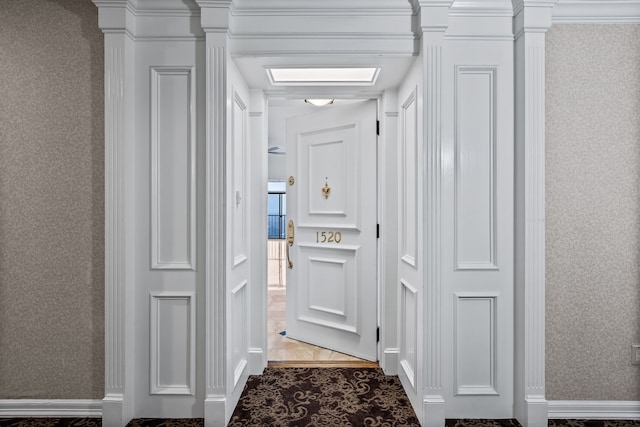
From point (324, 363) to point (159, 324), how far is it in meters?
1.33

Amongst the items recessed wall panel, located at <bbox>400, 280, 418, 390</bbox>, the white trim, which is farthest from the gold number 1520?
the white trim

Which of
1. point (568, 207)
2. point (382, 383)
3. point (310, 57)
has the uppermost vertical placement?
point (310, 57)

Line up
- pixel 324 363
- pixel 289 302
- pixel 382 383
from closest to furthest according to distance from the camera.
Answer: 1. pixel 382 383
2. pixel 324 363
3. pixel 289 302

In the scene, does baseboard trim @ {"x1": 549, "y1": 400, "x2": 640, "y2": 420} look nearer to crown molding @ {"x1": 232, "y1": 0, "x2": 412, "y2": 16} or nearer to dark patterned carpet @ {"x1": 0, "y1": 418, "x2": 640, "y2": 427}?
dark patterned carpet @ {"x1": 0, "y1": 418, "x2": 640, "y2": 427}

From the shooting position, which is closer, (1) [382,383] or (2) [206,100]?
(2) [206,100]

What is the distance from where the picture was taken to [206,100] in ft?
6.97

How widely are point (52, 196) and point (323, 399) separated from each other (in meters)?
1.96

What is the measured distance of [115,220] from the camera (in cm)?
212

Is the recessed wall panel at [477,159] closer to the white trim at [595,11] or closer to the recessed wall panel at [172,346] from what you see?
the white trim at [595,11]

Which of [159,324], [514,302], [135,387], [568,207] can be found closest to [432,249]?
[514,302]

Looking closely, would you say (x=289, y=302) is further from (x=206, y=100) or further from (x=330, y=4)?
(x=330, y=4)

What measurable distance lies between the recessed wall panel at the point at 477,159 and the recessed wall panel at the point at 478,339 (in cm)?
22

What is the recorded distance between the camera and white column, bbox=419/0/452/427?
6.89 ft

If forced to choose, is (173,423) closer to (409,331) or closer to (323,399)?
(323,399)
